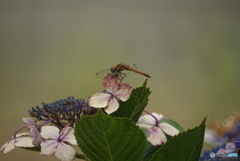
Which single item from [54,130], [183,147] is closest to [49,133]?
[54,130]

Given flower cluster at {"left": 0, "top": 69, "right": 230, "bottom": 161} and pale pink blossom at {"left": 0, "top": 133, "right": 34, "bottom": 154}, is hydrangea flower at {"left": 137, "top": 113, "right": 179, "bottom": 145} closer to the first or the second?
flower cluster at {"left": 0, "top": 69, "right": 230, "bottom": 161}

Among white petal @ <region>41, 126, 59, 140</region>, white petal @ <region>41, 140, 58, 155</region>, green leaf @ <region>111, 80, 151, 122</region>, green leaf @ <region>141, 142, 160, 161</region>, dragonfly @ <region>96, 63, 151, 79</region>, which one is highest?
dragonfly @ <region>96, 63, 151, 79</region>

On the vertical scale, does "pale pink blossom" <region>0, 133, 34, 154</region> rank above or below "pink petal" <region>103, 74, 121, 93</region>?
below

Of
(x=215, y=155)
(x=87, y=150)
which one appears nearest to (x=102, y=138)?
(x=87, y=150)

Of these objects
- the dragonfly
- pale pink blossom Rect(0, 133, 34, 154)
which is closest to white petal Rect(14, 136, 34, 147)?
pale pink blossom Rect(0, 133, 34, 154)

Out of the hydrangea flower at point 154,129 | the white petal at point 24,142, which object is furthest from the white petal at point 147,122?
the white petal at point 24,142
